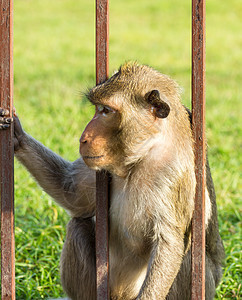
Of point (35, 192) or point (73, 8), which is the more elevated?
point (73, 8)

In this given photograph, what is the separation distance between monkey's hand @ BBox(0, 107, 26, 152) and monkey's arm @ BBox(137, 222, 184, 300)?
91 centimetres

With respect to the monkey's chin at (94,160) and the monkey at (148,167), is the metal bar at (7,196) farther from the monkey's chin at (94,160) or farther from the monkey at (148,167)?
the monkey's chin at (94,160)

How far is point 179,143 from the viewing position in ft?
8.84

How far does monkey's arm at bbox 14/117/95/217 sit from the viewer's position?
3.17 m

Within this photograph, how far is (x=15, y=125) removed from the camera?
3.03m

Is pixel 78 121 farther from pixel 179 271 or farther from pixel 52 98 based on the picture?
pixel 179 271

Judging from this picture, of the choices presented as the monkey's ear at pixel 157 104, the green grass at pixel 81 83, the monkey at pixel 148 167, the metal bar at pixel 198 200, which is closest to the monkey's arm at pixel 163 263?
the monkey at pixel 148 167

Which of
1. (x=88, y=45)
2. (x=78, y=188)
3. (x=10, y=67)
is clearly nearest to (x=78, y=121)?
(x=78, y=188)

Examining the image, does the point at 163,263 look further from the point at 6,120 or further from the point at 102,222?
the point at 6,120

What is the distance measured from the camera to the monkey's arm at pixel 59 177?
3.17 meters

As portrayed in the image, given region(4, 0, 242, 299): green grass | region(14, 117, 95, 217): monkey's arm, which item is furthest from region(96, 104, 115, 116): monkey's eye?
region(14, 117, 95, 217): monkey's arm

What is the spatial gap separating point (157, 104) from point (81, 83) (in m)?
5.87

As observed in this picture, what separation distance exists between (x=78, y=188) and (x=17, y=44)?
828 centimetres

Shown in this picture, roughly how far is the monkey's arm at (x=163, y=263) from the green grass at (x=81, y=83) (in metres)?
0.86
